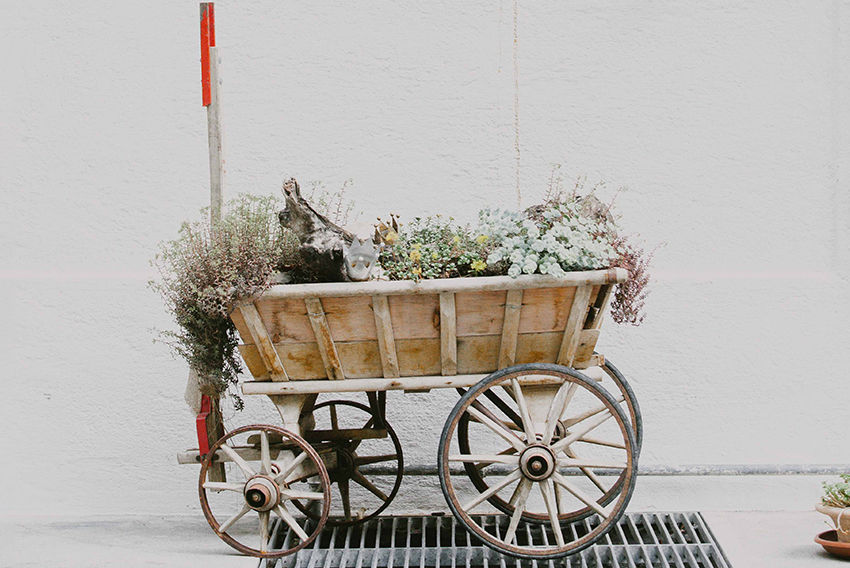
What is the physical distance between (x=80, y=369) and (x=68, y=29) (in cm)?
185

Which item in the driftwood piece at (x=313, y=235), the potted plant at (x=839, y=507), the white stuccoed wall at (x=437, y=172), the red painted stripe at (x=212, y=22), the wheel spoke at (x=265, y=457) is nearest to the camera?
the driftwood piece at (x=313, y=235)

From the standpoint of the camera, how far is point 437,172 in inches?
171

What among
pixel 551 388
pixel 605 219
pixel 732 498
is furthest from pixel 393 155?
pixel 732 498

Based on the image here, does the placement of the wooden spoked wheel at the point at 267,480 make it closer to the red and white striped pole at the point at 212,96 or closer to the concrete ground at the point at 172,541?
the concrete ground at the point at 172,541

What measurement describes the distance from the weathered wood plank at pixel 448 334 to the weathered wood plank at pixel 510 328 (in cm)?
19

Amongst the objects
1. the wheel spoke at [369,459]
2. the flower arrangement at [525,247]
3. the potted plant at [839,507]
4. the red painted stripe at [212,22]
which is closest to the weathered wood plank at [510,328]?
the flower arrangement at [525,247]

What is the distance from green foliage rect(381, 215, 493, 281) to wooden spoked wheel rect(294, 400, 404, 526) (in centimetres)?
92

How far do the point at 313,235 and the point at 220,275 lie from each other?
14.9 inches

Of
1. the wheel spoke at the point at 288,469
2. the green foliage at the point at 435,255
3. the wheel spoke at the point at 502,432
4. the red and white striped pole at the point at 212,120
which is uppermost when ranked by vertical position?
the red and white striped pole at the point at 212,120

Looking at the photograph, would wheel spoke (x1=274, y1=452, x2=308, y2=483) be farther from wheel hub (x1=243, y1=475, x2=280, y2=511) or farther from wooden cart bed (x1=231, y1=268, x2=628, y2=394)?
wooden cart bed (x1=231, y1=268, x2=628, y2=394)

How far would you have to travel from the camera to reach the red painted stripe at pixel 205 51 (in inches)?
145

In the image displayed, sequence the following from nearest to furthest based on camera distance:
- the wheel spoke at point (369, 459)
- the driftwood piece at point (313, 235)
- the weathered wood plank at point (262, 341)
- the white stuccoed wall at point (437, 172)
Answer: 1. the driftwood piece at point (313, 235)
2. the weathered wood plank at point (262, 341)
3. the wheel spoke at point (369, 459)
4. the white stuccoed wall at point (437, 172)

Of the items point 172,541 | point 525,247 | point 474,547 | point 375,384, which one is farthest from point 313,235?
point 172,541

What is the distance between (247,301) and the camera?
3021 millimetres
